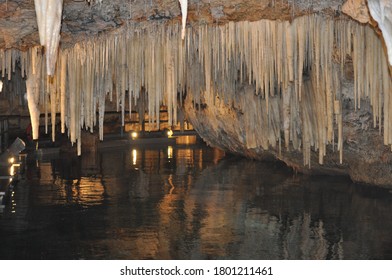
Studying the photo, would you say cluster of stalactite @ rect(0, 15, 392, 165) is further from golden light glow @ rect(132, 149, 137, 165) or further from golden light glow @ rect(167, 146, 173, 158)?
golden light glow @ rect(167, 146, 173, 158)

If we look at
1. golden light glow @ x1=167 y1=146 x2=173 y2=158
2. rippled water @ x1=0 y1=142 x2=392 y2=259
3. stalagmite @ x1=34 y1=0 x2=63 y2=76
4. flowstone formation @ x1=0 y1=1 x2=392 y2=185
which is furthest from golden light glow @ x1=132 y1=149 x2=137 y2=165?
stalagmite @ x1=34 y1=0 x2=63 y2=76

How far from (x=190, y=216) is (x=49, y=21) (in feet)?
14.3

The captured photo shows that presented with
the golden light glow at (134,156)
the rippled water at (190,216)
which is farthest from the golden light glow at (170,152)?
the rippled water at (190,216)

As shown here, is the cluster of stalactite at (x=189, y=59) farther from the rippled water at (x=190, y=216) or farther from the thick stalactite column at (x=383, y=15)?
the thick stalactite column at (x=383, y=15)

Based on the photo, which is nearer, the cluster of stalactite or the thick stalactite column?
the thick stalactite column

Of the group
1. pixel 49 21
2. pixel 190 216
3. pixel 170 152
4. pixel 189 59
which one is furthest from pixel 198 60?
pixel 170 152

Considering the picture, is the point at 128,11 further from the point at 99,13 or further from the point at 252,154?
the point at 252,154

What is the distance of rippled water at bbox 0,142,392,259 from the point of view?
8156 mm

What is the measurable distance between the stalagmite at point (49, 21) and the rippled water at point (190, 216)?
2.51 m

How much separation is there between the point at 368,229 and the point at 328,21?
303cm

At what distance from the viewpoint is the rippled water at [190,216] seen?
26.8 ft

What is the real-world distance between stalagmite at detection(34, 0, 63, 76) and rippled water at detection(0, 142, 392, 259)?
251 centimetres

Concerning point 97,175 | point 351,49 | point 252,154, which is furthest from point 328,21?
point 252,154

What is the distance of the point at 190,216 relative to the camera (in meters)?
10.4
